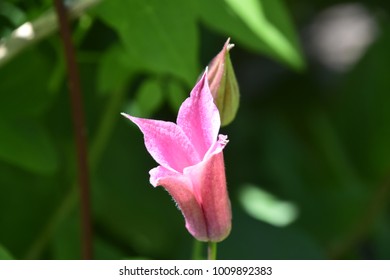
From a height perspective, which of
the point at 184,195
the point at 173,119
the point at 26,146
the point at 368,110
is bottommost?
the point at 368,110

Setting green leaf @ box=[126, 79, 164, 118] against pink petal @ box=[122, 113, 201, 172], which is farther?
green leaf @ box=[126, 79, 164, 118]

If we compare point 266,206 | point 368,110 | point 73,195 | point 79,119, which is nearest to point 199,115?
point 79,119

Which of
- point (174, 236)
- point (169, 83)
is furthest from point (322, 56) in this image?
point (169, 83)

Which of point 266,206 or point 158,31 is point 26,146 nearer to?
point 158,31

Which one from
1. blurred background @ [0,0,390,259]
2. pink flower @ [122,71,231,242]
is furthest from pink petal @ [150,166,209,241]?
blurred background @ [0,0,390,259]

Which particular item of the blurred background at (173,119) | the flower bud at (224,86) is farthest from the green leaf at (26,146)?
the flower bud at (224,86)

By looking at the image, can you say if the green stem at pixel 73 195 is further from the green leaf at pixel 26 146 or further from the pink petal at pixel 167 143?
the pink petal at pixel 167 143

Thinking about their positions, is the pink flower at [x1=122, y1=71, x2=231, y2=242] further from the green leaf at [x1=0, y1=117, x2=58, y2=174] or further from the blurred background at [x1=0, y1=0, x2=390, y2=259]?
the green leaf at [x1=0, y1=117, x2=58, y2=174]
